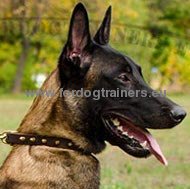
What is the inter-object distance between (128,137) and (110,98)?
0.28 meters

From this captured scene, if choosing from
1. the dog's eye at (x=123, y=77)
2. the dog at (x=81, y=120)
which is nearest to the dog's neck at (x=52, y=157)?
the dog at (x=81, y=120)

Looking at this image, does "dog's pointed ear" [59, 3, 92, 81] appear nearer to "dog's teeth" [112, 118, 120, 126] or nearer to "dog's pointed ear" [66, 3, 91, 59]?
"dog's pointed ear" [66, 3, 91, 59]

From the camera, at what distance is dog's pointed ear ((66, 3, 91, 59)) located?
4.10 meters

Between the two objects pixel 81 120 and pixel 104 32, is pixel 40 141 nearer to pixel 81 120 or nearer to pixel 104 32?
pixel 81 120

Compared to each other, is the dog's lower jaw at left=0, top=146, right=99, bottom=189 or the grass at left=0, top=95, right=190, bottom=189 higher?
the dog's lower jaw at left=0, top=146, right=99, bottom=189

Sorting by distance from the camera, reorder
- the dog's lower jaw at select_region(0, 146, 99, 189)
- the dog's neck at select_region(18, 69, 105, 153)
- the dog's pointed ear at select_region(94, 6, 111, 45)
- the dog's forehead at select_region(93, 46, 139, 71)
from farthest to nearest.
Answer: the dog's pointed ear at select_region(94, 6, 111, 45) → the dog's forehead at select_region(93, 46, 139, 71) → the dog's neck at select_region(18, 69, 105, 153) → the dog's lower jaw at select_region(0, 146, 99, 189)

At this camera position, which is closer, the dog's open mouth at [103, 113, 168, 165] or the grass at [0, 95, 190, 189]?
the dog's open mouth at [103, 113, 168, 165]

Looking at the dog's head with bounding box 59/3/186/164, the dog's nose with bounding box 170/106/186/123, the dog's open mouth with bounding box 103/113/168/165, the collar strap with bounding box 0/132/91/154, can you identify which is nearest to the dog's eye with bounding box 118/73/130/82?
the dog's head with bounding box 59/3/186/164

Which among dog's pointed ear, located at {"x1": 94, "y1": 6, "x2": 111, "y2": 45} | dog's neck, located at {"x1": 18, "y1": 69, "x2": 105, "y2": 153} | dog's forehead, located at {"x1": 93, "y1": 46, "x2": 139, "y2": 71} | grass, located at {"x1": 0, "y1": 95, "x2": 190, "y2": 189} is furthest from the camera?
grass, located at {"x1": 0, "y1": 95, "x2": 190, "y2": 189}

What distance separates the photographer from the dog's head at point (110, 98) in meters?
4.11

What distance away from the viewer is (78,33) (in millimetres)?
4164

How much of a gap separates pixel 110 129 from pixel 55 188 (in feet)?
1.71

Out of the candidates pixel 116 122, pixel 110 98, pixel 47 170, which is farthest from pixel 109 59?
pixel 47 170

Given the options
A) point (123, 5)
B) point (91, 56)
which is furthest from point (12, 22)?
point (123, 5)
